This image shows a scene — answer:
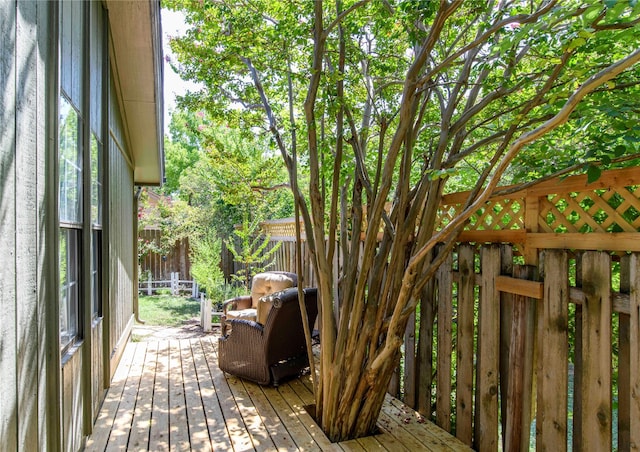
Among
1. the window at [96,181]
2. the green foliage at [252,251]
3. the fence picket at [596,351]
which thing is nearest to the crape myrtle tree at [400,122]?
the fence picket at [596,351]

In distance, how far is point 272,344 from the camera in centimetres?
398

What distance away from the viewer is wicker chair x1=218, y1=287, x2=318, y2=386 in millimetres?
3963

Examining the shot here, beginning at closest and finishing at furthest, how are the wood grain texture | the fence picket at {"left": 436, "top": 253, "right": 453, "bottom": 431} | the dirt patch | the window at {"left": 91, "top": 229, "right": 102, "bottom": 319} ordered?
1. the wood grain texture
2. the fence picket at {"left": 436, "top": 253, "right": 453, "bottom": 431}
3. the window at {"left": 91, "top": 229, "right": 102, "bottom": 319}
4. the dirt patch

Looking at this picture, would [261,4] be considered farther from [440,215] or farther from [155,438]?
[155,438]

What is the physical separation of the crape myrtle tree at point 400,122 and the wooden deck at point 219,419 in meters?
0.24

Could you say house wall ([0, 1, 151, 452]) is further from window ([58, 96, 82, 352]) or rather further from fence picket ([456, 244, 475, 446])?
fence picket ([456, 244, 475, 446])

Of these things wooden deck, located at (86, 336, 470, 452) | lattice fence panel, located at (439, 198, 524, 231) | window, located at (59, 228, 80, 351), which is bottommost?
wooden deck, located at (86, 336, 470, 452)

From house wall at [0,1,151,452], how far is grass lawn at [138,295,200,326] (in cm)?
426

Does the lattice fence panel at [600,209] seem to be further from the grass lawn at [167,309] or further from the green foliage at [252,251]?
the grass lawn at [167,309]

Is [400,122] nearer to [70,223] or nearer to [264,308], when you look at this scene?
[70,223]

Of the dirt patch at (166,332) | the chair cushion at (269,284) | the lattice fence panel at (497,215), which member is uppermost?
the lattice fence panel at (497,215)

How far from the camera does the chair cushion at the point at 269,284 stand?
558 centimetres

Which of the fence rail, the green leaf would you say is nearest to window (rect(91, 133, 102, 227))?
the green leaf

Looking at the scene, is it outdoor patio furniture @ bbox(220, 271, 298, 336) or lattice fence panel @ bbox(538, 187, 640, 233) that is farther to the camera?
outdoor patio furniture @ bbox(220, 271, 298, 336)
